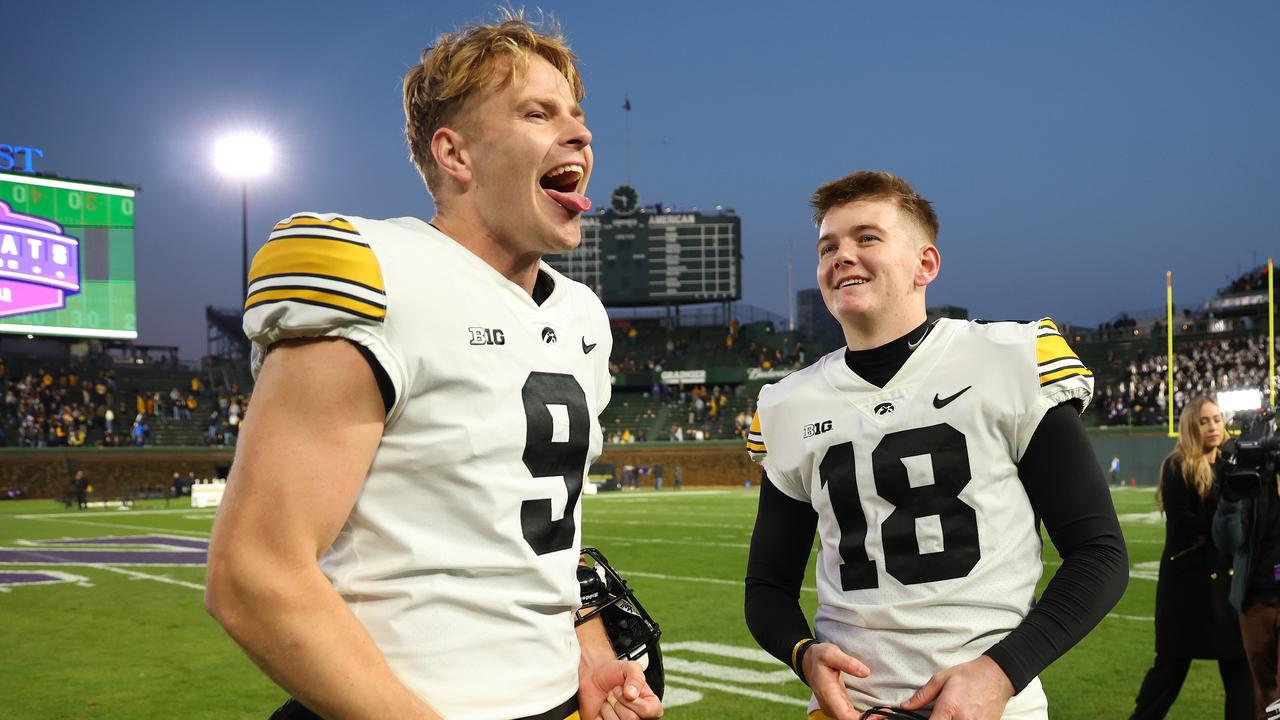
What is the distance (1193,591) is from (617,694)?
4.58 meters

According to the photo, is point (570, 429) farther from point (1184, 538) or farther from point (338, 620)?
point (1184, 538)

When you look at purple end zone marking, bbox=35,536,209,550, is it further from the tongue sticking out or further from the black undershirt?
the tongue sticking out

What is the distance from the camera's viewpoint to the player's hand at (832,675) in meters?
2.39

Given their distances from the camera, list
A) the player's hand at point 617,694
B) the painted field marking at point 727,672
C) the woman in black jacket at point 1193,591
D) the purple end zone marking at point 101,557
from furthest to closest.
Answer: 1. the purple end zone marking at point 101,557
2. the painted field marking at point 727,672
3. the woman in black jacket at point 1193,591
4. the player's hand at point 617,694

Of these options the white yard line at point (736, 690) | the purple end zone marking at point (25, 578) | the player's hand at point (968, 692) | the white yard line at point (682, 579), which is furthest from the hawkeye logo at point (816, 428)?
the purple end zone marking at point (25, 578)

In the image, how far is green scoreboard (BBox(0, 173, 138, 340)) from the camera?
109 feet

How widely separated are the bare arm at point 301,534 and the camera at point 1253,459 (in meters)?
4.54

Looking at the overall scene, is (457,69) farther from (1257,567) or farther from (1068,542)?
(1257,567)

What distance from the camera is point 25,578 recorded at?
12102mm

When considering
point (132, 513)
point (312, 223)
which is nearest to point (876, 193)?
point (312, 223)

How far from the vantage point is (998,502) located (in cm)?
251

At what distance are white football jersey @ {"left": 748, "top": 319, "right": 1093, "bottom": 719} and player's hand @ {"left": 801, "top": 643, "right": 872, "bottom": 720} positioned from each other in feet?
0.36

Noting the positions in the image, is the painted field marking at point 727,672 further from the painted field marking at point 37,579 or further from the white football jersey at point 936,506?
the painted field marking at point 37,579

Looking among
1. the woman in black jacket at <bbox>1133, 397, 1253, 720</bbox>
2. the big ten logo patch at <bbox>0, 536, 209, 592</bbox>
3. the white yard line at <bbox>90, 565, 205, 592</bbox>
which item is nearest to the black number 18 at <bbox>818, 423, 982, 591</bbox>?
the woman in black jacket at <bbox>1133, 397, 1253, 720</bbox>
